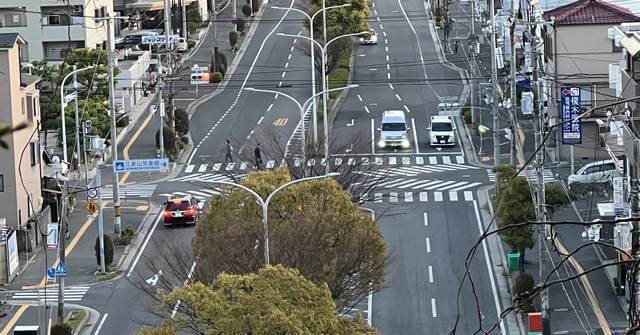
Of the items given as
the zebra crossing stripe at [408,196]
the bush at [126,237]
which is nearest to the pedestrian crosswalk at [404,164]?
the zebra crossing stripe at [408,196]

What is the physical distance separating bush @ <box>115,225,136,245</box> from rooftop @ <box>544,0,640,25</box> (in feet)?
68.9

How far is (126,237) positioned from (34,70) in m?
22.7

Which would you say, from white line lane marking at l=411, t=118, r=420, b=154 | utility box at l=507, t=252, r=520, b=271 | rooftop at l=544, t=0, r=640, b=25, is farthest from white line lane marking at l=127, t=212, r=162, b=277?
rooftop at l=544, t=0, r=640, b=25

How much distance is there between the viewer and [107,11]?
90.1 m

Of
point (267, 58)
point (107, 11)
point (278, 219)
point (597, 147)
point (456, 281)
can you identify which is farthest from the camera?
point (267, 58)

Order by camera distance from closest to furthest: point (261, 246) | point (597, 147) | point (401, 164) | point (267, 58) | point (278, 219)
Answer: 1. point (261, 246)
2. point (278, 219)
3. point (597, 147)
4. point (401, 164)
5. point (267, 58)

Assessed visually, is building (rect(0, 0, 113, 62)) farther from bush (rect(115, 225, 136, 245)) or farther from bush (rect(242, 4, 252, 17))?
bush (rect(115, 225, 136, 245))

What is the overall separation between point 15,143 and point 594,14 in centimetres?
2568

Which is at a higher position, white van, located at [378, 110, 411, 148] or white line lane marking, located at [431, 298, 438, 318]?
white van, located at [378, 110, 411, 148]

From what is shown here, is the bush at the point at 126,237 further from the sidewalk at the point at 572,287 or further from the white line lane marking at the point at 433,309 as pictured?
the sidewalk at the point at 572,287

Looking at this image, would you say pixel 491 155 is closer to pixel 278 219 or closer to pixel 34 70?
pixel 34 70

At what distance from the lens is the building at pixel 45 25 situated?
85.1 meters

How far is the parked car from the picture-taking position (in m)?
58.6

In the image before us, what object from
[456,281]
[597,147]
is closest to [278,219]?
[456,281]
